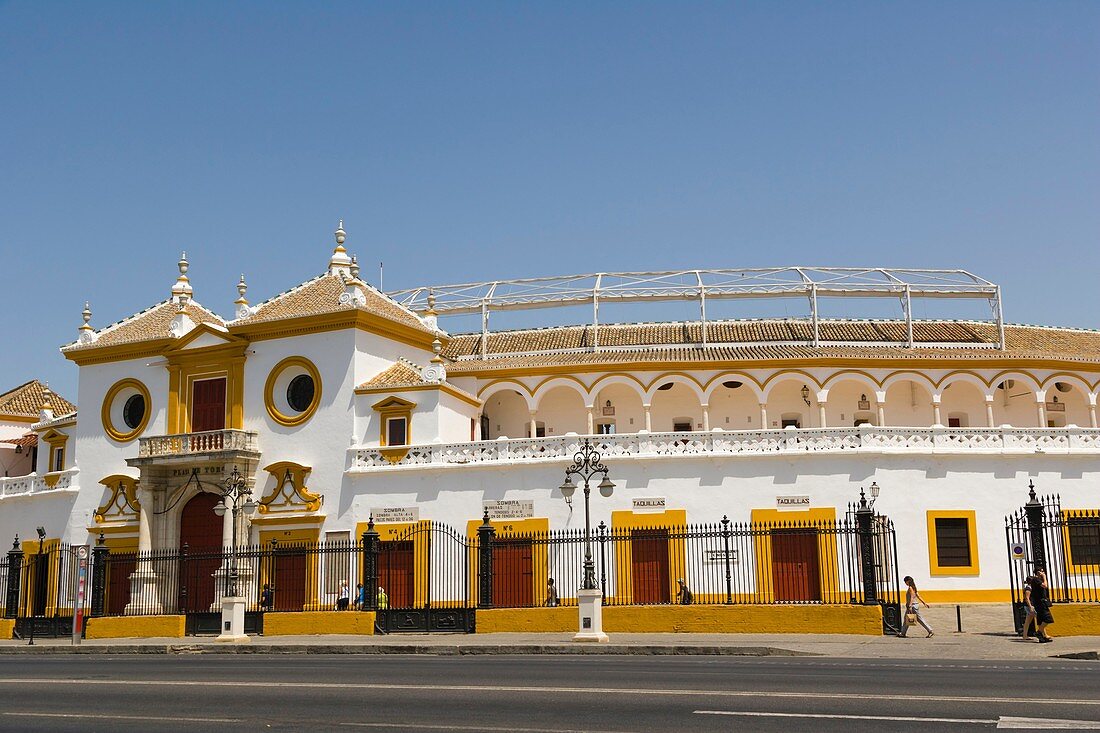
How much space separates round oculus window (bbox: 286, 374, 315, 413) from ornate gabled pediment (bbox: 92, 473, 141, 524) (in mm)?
5493

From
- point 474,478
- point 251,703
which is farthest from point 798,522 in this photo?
point 251,703

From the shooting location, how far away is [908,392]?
36594 millimetres

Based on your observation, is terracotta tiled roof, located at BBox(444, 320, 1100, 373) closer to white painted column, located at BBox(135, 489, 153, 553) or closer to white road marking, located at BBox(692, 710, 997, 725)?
Result: white painted column, located at BBox(135, 489, 153, 553)

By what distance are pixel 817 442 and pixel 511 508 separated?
826 centimetres

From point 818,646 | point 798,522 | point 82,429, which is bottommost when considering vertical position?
point 818,646

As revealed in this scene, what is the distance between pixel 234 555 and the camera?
25.0 m

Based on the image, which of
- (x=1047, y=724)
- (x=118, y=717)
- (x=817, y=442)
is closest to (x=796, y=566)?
(x=817, y=442)

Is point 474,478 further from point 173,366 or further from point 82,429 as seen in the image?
point 82,429

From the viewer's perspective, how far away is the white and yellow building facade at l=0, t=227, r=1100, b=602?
29.6m

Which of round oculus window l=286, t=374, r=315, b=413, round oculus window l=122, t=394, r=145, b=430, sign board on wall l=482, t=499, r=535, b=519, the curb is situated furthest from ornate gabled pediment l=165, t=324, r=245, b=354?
the curb

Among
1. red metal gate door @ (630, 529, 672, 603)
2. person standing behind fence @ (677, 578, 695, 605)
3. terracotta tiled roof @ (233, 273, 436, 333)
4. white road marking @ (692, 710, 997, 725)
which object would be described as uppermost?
terracotta tiled roof @ (233, 273, 436, 333)

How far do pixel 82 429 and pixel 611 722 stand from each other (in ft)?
103

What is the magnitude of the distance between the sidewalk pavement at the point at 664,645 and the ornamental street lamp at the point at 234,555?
1.53ft

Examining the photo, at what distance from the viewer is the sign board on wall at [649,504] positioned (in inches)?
1190
